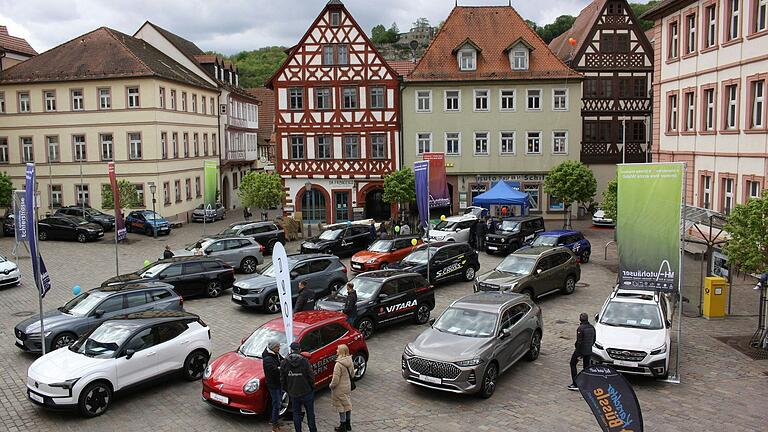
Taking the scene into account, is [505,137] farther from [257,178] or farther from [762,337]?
[762,337]

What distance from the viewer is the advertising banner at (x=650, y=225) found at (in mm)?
15258

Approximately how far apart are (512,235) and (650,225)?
13432 millimetres

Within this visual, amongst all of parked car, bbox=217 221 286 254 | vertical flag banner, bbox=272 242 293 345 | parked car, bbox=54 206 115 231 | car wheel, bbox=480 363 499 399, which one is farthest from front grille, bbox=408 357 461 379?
parked car, bbox=54 206 115 231

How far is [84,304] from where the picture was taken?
625 inches

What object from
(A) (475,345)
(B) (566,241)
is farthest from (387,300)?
(B) (566,241)

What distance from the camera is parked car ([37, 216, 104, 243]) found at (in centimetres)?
3500

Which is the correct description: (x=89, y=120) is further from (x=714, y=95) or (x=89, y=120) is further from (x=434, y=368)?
(x=434, y=368)

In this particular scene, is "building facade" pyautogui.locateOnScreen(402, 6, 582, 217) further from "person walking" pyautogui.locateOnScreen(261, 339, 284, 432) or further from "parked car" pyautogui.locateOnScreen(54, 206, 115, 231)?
"person walking" pyautogui.locateOnScreen(261, 339, 284, 432)

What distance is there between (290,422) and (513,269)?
10.4 m

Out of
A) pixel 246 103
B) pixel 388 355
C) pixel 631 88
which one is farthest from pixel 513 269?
pixel 246 103

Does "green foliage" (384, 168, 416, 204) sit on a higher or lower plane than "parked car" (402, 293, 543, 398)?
higher

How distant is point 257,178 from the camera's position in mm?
38969

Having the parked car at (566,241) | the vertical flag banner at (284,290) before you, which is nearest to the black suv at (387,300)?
the vertical flag banner at (284,290)

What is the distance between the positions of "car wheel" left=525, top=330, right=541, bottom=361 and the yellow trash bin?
6.41 m
